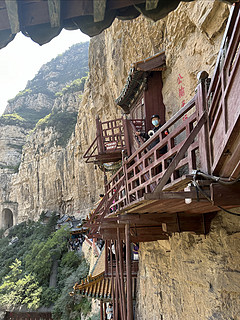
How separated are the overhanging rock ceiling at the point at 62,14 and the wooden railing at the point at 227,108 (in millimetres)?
539

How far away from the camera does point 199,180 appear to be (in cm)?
207

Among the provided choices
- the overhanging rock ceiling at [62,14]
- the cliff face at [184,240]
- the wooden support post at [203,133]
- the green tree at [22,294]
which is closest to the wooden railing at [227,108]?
the wooden support post at [203,133]

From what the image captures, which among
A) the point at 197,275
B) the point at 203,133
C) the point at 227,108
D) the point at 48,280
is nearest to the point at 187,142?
the point at 203,133

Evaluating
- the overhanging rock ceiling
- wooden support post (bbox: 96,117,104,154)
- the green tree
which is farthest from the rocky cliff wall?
the green tree

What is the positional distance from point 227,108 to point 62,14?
56.5 inches

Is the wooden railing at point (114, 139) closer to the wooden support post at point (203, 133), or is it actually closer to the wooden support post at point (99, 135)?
the wooden support post at point (99, 135)

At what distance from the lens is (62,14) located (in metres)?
1.43

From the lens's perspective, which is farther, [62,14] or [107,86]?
[107,86]

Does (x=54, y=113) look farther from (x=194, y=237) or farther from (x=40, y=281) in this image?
(x=194, y=237)

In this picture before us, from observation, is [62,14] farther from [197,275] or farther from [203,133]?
[197,275]

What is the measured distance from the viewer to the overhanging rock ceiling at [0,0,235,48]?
1.37m

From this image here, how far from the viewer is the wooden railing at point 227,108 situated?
174 cm

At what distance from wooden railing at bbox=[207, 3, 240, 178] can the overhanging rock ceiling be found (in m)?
0.54

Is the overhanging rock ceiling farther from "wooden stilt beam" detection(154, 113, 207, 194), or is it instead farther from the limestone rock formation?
the limestone rock formation
